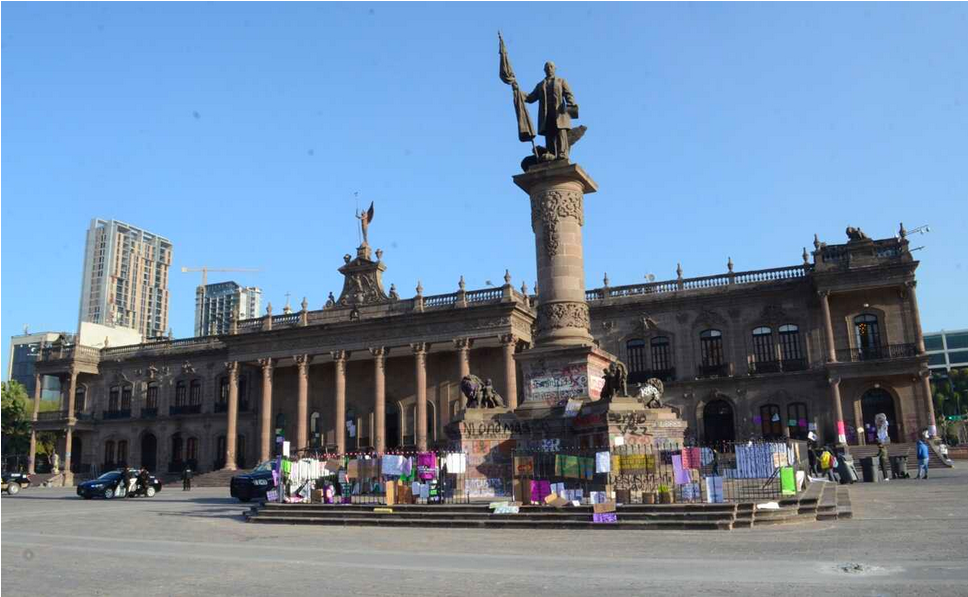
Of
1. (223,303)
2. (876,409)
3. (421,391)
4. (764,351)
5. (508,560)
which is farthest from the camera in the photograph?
(223,303)

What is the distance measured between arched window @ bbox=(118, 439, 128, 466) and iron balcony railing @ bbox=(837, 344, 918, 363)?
50.2 metres

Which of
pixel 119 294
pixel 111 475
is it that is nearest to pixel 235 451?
pixel 111 475

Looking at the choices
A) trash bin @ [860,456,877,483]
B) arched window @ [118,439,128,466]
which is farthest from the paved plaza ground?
arched window @ [118,439,128,466]

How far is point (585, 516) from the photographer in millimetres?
15539

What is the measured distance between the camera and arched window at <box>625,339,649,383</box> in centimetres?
4684

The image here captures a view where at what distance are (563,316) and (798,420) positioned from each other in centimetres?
2770

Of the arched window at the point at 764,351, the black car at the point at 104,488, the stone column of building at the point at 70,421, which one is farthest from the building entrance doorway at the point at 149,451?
the arched window at the point at 764,351

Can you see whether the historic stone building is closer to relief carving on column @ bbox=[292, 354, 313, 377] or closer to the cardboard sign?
relief carving on column @ bbox=[292, 354, 313, 377]

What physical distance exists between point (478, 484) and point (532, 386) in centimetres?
300

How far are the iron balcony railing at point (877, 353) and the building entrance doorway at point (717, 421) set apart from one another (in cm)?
668

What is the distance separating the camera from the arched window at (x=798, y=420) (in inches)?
1700

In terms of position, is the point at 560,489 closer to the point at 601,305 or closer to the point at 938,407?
the point at 601,305

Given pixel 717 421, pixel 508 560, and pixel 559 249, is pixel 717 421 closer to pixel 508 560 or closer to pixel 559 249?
pixel 559 249

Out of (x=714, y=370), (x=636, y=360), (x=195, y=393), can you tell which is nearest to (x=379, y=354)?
(x=636, y=360)
